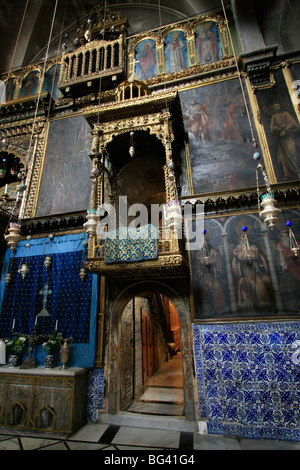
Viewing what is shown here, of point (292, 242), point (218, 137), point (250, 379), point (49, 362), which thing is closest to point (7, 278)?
point (49, 362)

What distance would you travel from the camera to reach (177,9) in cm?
898

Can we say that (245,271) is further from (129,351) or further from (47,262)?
(47,262)

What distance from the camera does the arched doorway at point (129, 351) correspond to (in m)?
4.71

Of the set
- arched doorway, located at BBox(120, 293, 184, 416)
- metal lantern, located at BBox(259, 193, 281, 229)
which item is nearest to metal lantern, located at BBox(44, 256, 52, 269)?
arched doorway, located at BBox(120, 293, 184, 416)

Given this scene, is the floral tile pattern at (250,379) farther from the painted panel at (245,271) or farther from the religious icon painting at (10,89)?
the religious icon painting at (10,89)

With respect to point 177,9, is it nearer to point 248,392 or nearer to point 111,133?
point 111,133

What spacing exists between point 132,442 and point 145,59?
34.4 feet

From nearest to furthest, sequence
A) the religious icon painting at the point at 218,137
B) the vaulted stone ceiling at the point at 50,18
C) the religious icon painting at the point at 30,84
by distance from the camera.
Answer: the religious icon painting at the point at 218,137, the vaulted stone ceiling at the point at 50,18, the religious icon painting at the point at 30,84

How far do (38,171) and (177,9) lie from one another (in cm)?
798

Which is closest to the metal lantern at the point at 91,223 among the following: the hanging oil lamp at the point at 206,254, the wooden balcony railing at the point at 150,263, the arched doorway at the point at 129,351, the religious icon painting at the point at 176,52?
the wooden balcony railing at the point at 150,263

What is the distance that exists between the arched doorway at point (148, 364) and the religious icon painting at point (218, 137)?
4051mm

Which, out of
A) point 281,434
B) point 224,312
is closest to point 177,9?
point 224,312

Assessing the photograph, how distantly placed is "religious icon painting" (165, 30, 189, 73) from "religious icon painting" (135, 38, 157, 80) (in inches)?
18.5

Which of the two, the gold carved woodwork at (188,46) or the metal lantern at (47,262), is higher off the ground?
the gold carved woodwork at (188,46)
